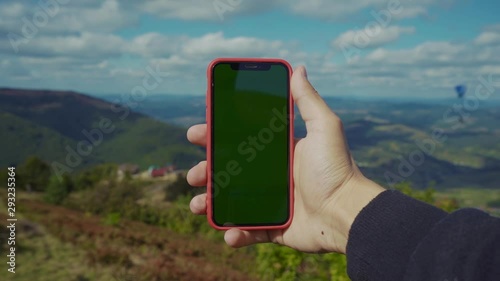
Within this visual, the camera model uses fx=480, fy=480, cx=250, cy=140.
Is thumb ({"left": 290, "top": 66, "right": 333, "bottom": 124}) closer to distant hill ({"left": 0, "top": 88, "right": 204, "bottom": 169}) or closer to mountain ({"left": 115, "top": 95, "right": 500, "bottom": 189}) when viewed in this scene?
distant hill ({"left": 0, "top": 88, "right": 204, "bottom": 169})

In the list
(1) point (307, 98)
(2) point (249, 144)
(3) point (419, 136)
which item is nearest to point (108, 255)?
(2) point (249, 144)

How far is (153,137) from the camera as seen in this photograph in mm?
45438

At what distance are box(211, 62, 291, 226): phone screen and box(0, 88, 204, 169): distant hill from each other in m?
24.8

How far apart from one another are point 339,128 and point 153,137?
43.9 metres

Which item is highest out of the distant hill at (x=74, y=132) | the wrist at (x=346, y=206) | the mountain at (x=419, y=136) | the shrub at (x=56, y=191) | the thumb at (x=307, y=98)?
the thumb at (x=307, y=98)

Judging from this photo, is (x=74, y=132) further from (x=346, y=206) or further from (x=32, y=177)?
(x=346, y=206)

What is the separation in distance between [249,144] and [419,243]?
1137 millimetres

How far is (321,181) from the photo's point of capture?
2561mm

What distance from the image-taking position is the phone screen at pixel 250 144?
2658 millimetres

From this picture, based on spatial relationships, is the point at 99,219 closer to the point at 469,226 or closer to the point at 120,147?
the point at 469,226

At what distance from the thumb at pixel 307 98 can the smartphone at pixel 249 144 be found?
97 mm

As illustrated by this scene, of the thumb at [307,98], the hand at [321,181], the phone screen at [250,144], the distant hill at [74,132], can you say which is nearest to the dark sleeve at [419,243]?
the hand at [321,181]

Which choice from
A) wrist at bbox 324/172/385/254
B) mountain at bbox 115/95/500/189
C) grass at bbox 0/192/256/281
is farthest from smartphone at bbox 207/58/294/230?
mountain at bbox 115/95/500/189

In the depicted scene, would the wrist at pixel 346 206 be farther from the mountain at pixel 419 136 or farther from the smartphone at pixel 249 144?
the mountain at pixel 419 136
